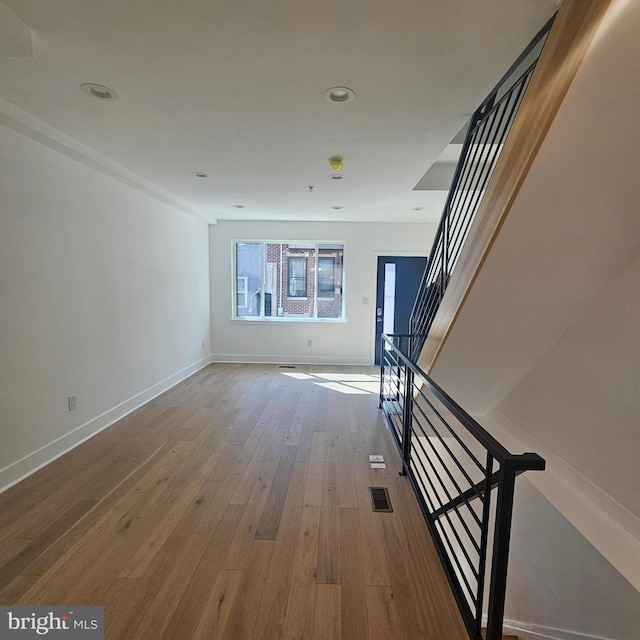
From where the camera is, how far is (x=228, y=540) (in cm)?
193

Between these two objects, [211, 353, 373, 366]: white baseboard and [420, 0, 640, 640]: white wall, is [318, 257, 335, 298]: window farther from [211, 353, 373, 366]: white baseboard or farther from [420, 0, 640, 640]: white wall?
[420, 0, 640, 640]: white wall

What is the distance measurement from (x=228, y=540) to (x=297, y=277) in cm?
503

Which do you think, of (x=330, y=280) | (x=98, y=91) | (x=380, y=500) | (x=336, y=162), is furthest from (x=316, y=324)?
(x=98, y=91)

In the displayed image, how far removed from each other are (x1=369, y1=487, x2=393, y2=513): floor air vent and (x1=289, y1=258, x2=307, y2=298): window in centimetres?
450

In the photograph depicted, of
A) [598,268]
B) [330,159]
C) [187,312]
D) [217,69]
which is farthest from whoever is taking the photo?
[187,312]

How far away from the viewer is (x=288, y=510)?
86.3 inches

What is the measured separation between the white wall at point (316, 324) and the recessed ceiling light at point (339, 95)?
4.11 meters

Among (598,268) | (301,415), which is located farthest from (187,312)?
(598,268)

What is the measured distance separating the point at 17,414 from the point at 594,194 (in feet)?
12.1

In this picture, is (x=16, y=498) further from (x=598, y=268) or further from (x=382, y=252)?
(x=382, y=252)

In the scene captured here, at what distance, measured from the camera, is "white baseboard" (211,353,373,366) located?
6434mm

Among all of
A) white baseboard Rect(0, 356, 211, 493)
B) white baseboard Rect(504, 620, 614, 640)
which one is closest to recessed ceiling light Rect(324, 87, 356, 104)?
white baseboard Rect(0, 356, 211, 493)

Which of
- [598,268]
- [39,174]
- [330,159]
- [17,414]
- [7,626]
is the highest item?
[330,159]
